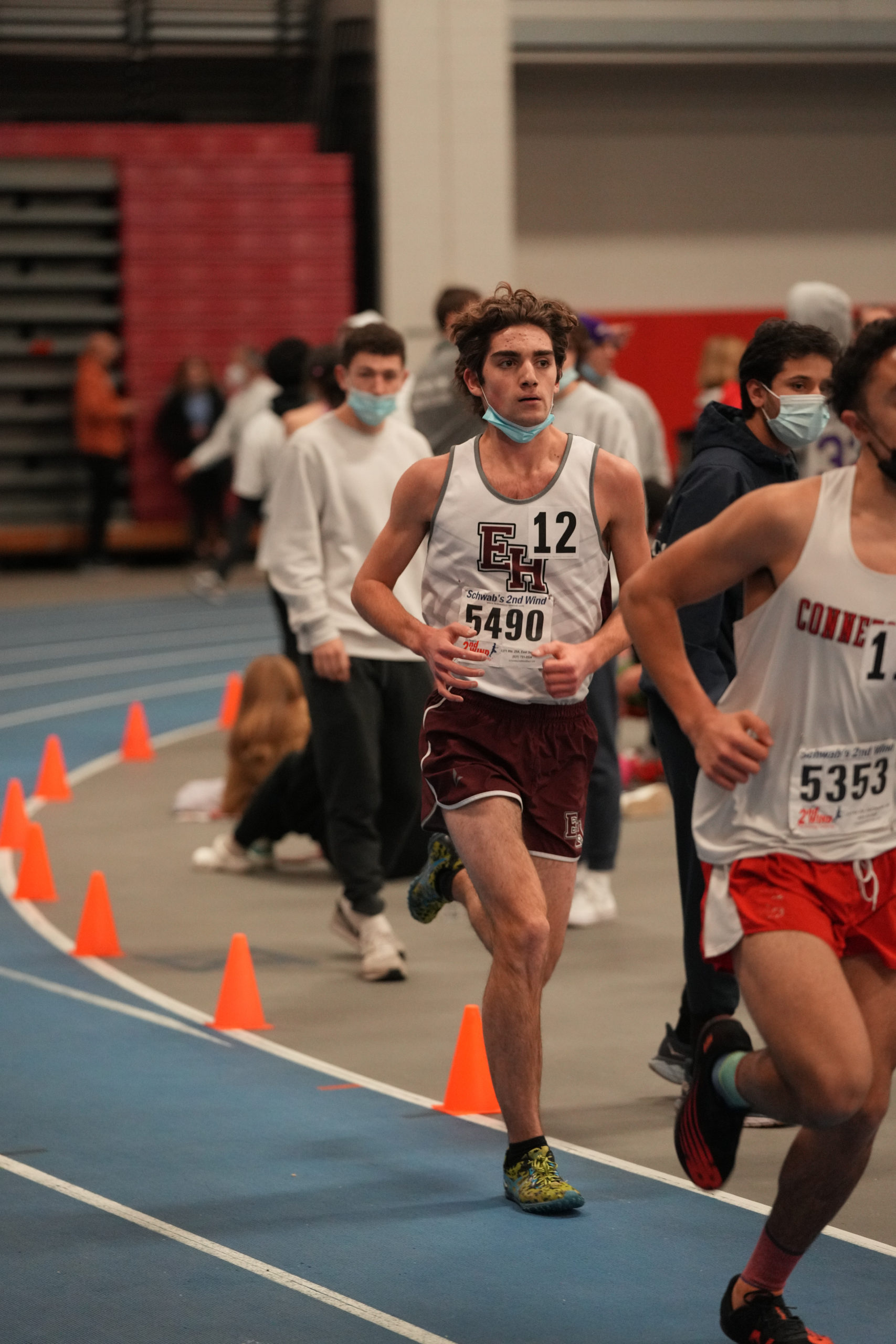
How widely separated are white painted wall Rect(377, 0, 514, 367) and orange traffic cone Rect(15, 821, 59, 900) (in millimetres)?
14102

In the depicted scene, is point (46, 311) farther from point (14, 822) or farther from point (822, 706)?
point (822, 706)

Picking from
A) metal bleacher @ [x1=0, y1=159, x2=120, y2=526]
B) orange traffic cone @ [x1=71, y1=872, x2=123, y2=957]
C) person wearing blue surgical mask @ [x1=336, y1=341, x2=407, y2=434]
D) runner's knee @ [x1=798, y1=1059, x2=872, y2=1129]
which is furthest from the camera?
metal bleacher @ [x1=0, y1=159, x2=120, y2=526]

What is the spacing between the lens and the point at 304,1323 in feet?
13.2

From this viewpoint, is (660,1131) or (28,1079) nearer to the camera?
(660,1131)

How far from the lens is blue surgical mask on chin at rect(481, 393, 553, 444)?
189 inches

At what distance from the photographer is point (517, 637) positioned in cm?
478

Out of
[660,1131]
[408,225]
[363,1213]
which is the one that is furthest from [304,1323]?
[408,225]

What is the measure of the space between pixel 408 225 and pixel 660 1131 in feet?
59.2

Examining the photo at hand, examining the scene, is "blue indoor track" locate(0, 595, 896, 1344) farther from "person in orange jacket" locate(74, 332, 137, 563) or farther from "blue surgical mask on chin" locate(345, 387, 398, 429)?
"person in orange jacket" locate(74, 332, 137, 563)

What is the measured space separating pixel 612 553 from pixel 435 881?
3.43 ft

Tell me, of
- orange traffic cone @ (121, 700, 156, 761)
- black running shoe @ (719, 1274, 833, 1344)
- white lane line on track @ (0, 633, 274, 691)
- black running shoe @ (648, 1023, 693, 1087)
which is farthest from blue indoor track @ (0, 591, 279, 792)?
black running shoe @ (719, 1274, 833, 1344)

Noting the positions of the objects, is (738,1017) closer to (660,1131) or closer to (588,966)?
(588,966)

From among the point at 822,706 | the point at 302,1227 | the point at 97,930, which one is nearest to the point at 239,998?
the point at 97,930

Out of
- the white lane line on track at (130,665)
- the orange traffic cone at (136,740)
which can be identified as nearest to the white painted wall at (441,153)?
the white lane line on track at (130,665)
